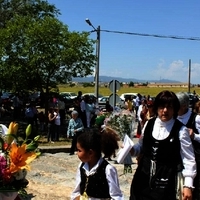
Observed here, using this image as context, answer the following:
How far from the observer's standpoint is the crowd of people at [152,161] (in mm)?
3574

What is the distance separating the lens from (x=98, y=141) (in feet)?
11.8

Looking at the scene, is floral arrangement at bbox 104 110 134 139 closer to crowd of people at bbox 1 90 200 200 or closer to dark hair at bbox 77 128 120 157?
crowd of people at bbox 1 90 200 200

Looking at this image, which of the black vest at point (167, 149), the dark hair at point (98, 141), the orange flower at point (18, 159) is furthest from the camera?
the black vest at point (167, 149)

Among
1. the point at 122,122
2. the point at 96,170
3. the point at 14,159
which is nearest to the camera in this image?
the point at 14,159

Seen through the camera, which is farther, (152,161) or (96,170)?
(152,161)

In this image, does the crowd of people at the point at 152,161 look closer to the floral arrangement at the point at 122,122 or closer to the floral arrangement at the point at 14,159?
the floral arrangement at the point at 14,159

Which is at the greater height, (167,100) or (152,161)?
(167,100)

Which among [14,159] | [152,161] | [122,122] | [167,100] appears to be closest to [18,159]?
[14,159]

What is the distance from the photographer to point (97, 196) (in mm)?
3586

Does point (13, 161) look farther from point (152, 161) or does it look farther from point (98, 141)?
point (152, 161)

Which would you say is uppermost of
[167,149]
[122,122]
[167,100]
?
[167,100]

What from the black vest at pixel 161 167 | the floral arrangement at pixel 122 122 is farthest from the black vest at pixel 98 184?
the floral arrangement at pixel 122 122

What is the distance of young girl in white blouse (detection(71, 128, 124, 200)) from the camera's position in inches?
140

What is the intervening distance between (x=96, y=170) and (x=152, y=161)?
1.81 ft
